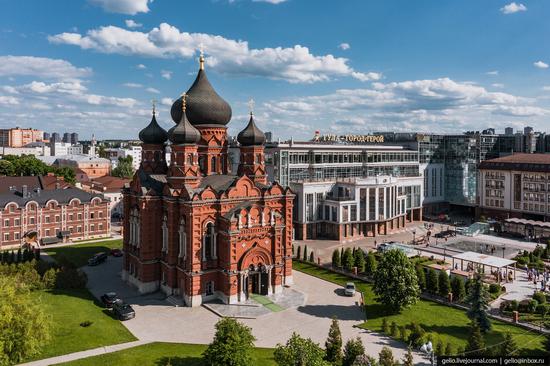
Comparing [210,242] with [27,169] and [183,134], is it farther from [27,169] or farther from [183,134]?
[27,169]

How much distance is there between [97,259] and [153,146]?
1755 cm

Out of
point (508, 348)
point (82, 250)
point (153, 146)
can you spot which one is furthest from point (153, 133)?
point (508, 348)

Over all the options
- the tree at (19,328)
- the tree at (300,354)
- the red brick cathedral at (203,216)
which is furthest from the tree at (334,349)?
the tree at (19,328)

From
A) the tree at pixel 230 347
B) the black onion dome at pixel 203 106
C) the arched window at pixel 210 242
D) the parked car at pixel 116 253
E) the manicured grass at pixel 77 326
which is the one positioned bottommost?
the manicured grass at pixel 77 326

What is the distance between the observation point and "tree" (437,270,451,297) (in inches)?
1570

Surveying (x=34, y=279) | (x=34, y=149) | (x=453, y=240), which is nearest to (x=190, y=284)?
(x=34, y=279)

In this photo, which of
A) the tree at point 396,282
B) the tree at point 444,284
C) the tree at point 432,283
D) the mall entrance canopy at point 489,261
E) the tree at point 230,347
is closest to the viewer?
the tree at point 230,347

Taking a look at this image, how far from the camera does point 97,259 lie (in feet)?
174

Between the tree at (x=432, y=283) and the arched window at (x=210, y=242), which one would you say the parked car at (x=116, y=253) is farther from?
the tree at (x=432, y=283)

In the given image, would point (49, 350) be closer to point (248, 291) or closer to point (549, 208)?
point (248, 291)

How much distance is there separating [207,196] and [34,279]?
18746mm

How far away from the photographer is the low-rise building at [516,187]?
74875mm

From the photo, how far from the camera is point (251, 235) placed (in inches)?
1556

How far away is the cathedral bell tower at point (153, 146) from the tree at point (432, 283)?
31.3 m
